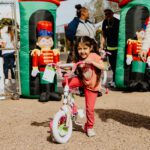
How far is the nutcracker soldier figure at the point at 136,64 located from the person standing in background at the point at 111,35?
82 cm

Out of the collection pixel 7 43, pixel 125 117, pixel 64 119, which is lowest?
pixel 125 117

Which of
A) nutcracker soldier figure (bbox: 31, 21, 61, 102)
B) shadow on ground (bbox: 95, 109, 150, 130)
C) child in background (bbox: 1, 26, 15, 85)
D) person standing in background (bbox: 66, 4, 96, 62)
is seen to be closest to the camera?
shadow on ground (bbox: 95, 109, 150, 130)

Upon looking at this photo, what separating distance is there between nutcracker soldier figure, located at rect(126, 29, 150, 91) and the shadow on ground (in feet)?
6.30

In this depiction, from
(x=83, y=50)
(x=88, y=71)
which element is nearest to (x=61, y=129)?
(x=88, y=71)

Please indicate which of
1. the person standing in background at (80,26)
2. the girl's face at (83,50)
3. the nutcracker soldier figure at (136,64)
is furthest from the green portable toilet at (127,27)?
the girl's face at (83,50)

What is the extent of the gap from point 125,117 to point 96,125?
704 mm

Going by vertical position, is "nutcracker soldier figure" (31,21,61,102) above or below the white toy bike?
above

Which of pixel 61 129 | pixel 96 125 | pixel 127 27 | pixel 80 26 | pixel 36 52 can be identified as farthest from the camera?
pixel 127 27

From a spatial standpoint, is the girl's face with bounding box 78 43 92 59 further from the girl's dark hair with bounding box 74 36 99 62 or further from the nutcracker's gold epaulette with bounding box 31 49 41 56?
the nutcracker's gold epaulette with bounding box 31 49 41 56

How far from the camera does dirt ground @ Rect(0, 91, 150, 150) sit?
4.72 meters

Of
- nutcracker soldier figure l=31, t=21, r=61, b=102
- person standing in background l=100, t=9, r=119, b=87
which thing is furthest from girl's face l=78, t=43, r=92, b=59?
person standing in background l=100, t=9, r=119, b=87

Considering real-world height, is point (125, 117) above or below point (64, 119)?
below

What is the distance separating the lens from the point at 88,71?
491 centimetres

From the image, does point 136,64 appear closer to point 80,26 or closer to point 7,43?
point 80,26
